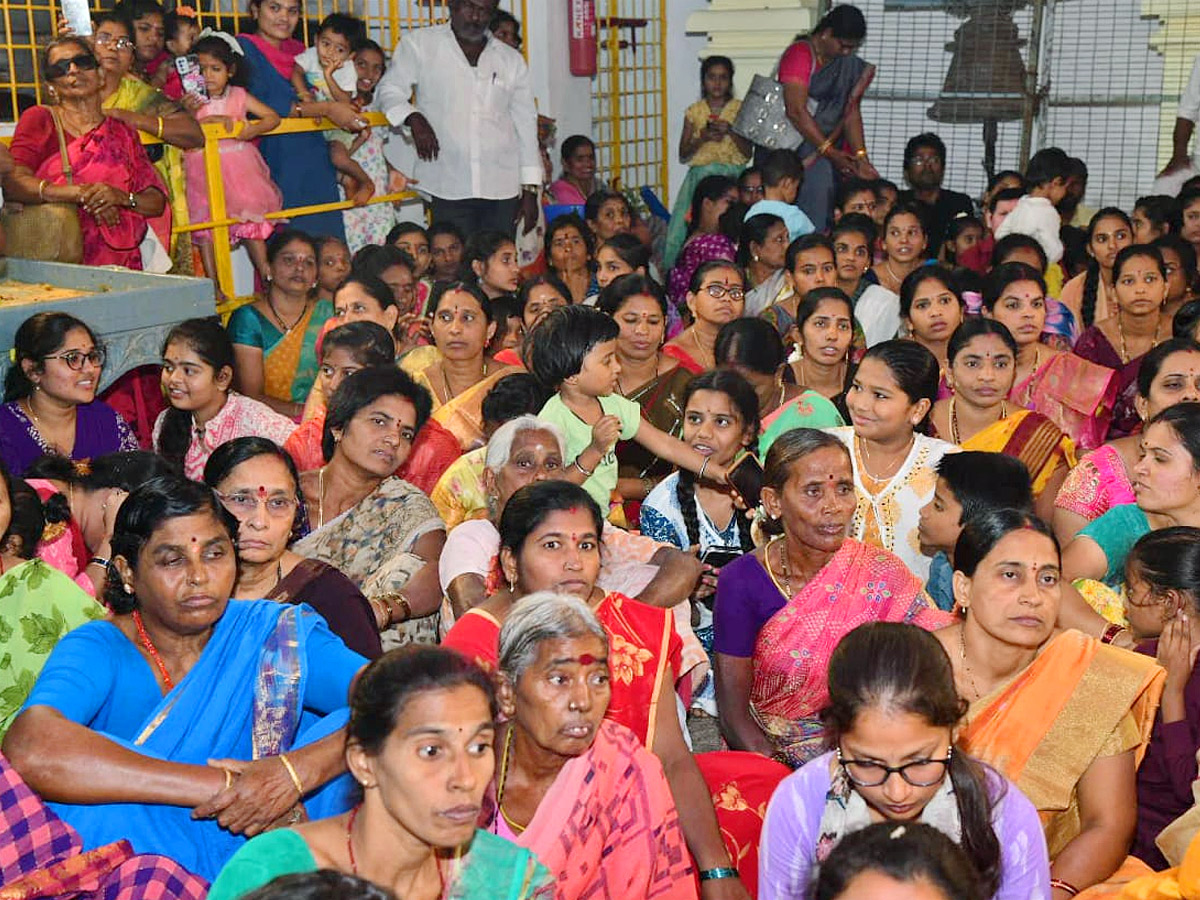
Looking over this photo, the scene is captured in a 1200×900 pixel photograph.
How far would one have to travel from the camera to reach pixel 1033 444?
457cm

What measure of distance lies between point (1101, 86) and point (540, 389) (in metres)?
7.36

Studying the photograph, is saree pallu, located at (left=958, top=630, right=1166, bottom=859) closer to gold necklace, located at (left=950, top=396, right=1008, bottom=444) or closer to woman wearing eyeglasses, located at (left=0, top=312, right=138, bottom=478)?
gold necklace, located at (left=950, top=396, right=1008, bottom=444)

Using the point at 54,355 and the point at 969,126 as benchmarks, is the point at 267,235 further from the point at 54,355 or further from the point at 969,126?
the point at 969,126

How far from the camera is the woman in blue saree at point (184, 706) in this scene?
8.29 ft

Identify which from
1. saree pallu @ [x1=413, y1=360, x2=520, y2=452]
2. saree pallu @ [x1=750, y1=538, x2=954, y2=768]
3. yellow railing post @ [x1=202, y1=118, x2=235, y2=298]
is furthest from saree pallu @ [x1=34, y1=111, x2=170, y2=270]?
saree pallu @ [x1=750, y1=538, x2=954, y2=768]

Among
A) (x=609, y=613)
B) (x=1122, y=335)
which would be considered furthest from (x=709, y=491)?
(x=1122, y=335)

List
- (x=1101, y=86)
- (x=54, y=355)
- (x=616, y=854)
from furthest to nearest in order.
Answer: (x=1101, y=86) < (x=54, y=355) < (x=616, y=854)

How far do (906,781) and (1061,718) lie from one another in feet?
1.93

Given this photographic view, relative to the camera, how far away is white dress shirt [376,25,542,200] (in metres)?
7.86

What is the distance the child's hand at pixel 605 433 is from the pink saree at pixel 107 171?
262 cm

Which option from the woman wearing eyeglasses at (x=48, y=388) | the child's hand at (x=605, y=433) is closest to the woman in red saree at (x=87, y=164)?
the woman wearing eyeglasses at (x=48, y=388)

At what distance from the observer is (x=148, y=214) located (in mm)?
6020

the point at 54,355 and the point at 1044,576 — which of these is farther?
the point at 54,355

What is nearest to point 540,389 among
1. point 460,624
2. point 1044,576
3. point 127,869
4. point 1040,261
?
point 460,624
